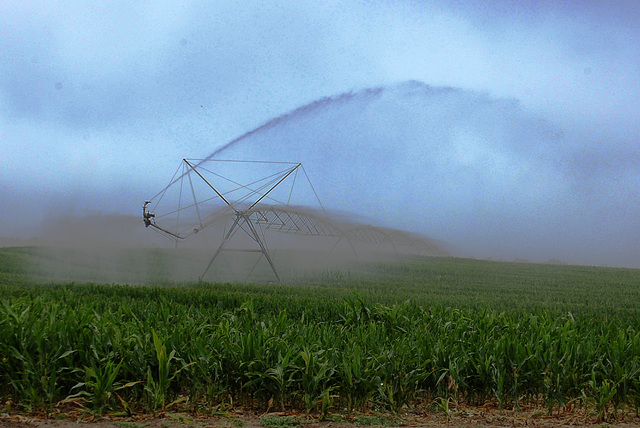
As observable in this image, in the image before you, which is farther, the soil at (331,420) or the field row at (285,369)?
the field row at (285,369)

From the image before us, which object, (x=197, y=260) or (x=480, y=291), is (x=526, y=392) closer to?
(x=480, y=291)

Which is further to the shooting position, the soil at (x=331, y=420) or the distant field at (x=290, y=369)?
the distant field at (x=290, y=369)

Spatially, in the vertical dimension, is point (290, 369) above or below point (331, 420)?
above

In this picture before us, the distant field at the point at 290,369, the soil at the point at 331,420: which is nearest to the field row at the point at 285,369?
the distant field at the point at 290,369

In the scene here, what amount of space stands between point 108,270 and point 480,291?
66.3ft

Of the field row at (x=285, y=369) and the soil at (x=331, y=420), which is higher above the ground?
the field row at (x=285, y=369)

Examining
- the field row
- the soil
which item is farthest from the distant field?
the soil

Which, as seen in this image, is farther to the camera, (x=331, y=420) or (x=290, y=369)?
(x=290, y=369)

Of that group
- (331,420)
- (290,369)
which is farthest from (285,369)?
(331,420)

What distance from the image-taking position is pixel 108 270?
30844 millimetres

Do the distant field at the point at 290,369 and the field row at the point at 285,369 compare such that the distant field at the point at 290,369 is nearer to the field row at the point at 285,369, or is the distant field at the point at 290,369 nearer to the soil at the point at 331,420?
the field row at the point at 285,369

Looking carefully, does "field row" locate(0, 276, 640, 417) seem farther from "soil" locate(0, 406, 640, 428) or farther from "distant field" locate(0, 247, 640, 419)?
"soil" locate(0, 406, 640, 428)

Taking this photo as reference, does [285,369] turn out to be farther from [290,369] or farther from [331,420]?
[331,420]

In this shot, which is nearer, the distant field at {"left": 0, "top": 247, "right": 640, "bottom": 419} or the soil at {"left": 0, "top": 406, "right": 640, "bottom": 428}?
the soil at {"left": 0, "top": 406, "right": 640, "bottom": 428}
